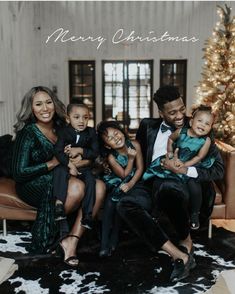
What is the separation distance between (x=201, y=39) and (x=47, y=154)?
789 cm

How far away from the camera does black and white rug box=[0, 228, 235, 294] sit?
87.4 inches

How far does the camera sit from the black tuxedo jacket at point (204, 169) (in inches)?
103

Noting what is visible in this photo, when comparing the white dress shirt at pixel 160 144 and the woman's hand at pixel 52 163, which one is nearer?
the woman's hand at pixel 52 163

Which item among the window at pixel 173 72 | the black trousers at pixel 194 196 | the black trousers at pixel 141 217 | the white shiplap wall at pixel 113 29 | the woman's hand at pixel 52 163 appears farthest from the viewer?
the window at pixel 173 72

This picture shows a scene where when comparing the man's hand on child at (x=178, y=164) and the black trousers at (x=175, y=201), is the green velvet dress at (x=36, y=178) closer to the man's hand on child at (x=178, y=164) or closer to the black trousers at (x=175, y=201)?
the black trousers at (x=175, y=201)

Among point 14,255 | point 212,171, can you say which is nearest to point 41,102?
point 14,255

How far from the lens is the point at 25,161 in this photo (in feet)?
8.95

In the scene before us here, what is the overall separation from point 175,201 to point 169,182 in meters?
0.14

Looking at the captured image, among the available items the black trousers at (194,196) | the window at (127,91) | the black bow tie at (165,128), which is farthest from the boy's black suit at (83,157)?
the window at (127,91)

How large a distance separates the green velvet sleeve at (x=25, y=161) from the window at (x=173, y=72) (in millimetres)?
7463

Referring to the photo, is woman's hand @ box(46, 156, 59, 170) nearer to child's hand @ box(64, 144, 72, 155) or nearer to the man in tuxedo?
child's hand @ box(64, 144, 72, 155)

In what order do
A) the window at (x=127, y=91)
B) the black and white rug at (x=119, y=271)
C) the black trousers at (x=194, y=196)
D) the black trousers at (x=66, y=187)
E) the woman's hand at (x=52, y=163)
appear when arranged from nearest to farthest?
1. the black and white rug at (x=119, y=271)
2. the black trousers at (x=194, y=196)
3. the black trousers at (x=66, y=187)
4. the woman's hand at (x=52, y=163)
5. the window at (x=127, y=91)

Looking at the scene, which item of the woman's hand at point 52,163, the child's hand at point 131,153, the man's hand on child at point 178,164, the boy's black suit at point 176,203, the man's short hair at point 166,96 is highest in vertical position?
the man's short hair at point 166,96

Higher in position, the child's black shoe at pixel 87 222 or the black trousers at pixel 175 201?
the black trousers at pixel 175 201
